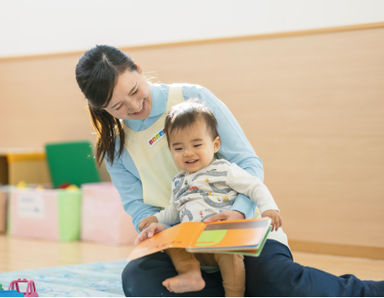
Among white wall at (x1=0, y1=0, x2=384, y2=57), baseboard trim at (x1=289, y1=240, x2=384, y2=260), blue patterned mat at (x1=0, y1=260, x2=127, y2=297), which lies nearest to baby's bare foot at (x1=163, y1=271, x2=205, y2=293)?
blue patterned mat at (x1=0, y1=260, x2=127, y2=297)

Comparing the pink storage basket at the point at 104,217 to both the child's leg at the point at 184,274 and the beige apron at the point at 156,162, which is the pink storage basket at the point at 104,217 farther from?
the child's leg at the point at 184,274

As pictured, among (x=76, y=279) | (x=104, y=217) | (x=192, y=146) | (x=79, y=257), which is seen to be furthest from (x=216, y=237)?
(x=104, y=217)

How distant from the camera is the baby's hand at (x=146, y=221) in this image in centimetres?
142

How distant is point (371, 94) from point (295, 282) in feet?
3.89

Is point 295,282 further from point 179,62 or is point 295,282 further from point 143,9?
point 143,9

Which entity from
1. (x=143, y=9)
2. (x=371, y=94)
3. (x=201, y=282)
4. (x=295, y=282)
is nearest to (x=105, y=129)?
(x=201, y=282)

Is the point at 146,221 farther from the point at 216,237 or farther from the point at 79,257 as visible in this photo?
the point at 79,257

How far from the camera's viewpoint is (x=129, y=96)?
1.40m

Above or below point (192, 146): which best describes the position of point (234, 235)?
below

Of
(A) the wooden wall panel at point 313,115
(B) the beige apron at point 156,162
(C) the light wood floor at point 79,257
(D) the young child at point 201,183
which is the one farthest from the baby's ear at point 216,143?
(A) the wooden wall panel at point 313,115

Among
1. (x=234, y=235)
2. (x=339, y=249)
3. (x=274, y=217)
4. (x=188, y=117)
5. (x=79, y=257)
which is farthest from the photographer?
(x=79, y=257)

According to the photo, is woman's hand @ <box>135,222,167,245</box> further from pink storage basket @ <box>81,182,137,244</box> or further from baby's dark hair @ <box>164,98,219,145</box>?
pink storage basket @ <box>81,182,137,244</box>

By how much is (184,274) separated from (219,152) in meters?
0.35

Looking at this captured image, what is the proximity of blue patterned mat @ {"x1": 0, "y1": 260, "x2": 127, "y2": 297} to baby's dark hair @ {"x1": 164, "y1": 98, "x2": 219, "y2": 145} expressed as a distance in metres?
0.65
